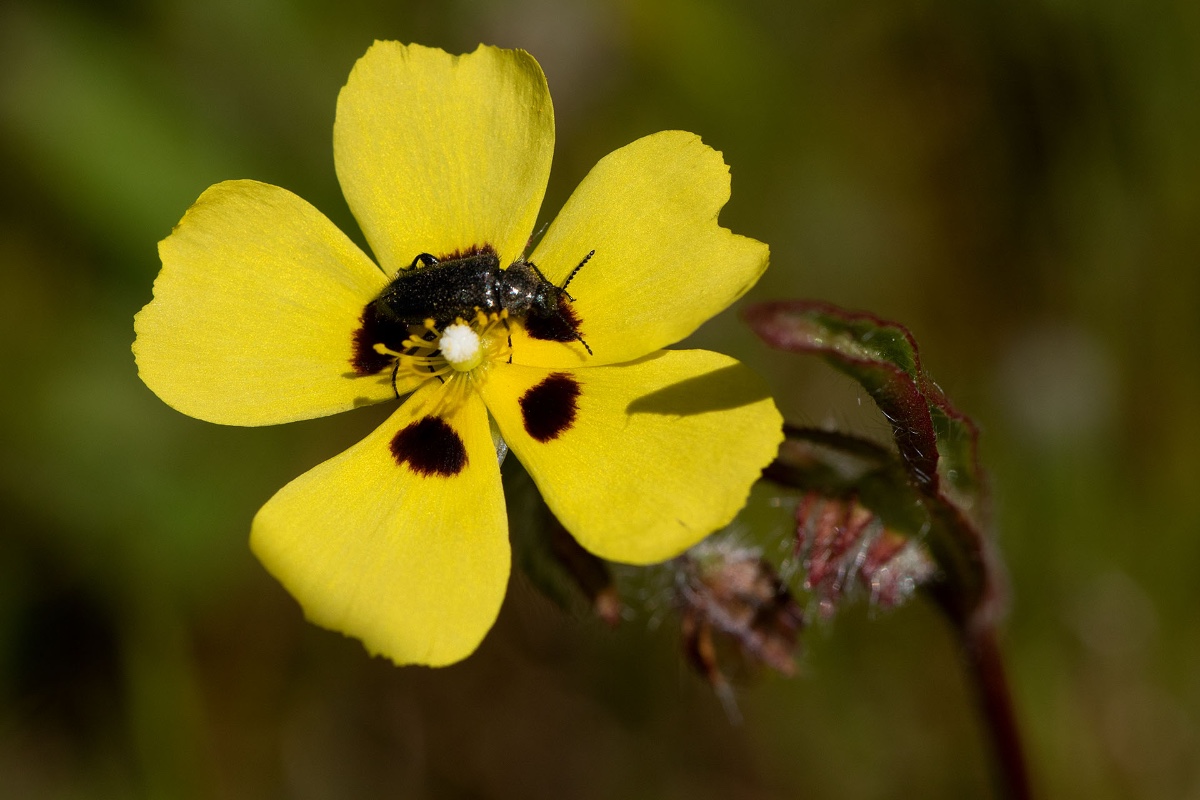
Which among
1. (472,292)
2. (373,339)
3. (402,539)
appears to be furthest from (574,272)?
(402,539)

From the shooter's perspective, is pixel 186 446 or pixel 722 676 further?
pixel 186 446

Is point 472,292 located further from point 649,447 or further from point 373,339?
point 649,447

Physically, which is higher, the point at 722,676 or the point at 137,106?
the point at 137,106

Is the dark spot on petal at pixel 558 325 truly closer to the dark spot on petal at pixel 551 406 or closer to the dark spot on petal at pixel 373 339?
the dark spot on petal at pixel 551 406

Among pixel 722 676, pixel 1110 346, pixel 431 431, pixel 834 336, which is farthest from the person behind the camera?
pixel 1110 346

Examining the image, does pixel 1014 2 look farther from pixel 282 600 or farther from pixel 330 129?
pixel 282 600

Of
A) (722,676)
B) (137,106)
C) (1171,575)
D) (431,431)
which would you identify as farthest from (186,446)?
(1171,575)
